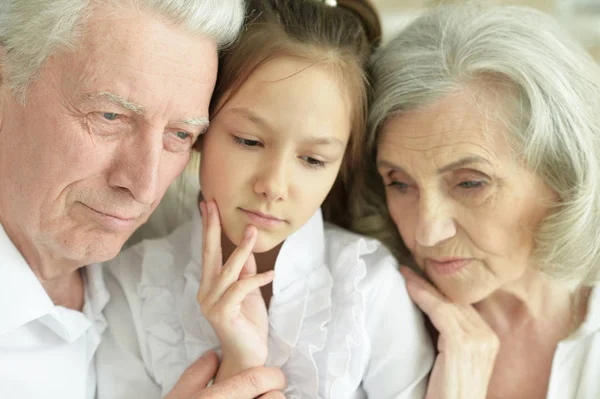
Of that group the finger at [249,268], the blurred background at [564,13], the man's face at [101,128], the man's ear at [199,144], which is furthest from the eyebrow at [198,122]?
the blurred background at [564,13]

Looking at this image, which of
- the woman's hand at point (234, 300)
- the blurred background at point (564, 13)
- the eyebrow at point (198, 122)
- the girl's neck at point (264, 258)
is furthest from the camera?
the blurred background at point (564, 13)

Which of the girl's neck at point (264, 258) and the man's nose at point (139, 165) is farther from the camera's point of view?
the girl's neck at point (264, 258)

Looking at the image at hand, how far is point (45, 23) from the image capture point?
4.41ft

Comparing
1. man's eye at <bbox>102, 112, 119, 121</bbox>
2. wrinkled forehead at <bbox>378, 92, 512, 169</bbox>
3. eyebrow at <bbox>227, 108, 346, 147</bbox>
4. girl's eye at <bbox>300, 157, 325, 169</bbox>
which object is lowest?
girl's eye at <bbox>300, 157, 325, 169</bbox>

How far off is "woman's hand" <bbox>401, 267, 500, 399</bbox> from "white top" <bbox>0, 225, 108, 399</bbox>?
0.88m

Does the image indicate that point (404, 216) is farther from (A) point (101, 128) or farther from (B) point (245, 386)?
(A) point (101, 128)

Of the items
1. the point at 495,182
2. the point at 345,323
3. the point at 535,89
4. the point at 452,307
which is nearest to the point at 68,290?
the point at 345,323

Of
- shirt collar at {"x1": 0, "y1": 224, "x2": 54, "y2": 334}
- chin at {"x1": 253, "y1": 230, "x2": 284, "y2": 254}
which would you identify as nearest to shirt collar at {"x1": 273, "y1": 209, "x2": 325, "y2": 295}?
chin at {"x1": 253, "y1": 230, "x2": 284, "y2": 254}

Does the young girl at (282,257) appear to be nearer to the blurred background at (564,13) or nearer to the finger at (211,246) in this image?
the finger at (211,246)

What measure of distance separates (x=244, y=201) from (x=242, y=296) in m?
0.23

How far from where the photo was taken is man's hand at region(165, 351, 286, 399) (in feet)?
5.08

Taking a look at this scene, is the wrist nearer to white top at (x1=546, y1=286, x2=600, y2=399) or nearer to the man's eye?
the man's eye

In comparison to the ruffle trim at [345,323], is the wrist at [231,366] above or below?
below

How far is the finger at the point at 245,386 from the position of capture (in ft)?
5.05
